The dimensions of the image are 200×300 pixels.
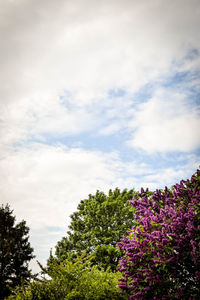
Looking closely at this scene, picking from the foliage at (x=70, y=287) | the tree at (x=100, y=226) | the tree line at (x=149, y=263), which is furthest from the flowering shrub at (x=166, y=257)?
the tree at (x=100, y=226)

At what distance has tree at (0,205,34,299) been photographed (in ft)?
72.7

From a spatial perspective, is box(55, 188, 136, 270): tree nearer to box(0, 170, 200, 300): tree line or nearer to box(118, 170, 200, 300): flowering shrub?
box(0, 170, 200, 300): tree line

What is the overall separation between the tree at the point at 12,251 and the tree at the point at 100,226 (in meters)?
4.14

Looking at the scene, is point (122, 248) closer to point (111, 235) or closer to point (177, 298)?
point (177, 298)

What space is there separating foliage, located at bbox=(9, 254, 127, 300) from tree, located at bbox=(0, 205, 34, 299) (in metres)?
17.4

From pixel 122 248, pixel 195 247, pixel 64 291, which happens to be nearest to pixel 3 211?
pixel 64 291

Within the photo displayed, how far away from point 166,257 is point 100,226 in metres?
17.5

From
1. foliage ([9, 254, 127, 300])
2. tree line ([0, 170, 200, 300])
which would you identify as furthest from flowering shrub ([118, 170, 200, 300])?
foliage ([9, 254, 127, 300])

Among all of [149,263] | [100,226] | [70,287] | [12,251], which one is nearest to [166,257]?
[149,263]

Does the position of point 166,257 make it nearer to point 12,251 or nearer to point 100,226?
point 100,226

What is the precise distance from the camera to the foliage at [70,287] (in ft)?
20.8

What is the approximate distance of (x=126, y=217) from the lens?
70.7ft

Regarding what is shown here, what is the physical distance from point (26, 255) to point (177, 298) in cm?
2472

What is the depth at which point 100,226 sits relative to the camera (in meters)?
21.7
